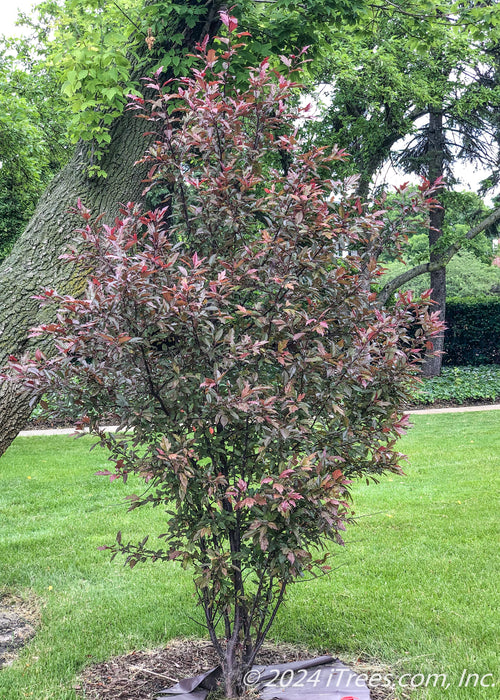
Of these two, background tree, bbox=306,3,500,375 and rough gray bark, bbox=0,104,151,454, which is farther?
background tree, bbox=306,3,500,375

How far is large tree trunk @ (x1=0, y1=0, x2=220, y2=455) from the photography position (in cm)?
330

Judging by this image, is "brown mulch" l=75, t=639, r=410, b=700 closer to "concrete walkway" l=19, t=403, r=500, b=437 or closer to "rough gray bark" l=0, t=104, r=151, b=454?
"rough gray bark" l=0, t=104, r=151, b=454

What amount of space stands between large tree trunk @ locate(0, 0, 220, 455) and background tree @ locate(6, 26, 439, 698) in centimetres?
89

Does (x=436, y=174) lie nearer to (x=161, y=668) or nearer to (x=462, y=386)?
(x=462, y=386)

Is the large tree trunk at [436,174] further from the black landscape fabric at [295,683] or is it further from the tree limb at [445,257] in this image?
the black landscape fabric at [295,683]

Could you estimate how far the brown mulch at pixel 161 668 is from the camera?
2.76 meters

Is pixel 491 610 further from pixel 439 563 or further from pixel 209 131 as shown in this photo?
pixel 209 131

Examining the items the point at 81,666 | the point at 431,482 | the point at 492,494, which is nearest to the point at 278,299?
the point at 81,666

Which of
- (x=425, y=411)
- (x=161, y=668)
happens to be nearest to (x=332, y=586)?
(x=161, y=668)

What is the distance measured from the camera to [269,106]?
8.58 ft

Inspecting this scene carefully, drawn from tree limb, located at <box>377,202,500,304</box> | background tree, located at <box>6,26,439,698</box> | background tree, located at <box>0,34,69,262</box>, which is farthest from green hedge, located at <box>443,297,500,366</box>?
Result: background tree, located at <box>6,26,439,698</box>

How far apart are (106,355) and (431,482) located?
5.28 metres

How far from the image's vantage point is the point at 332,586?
4012 mm

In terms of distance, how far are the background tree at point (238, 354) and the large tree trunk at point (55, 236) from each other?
35.2 inches
